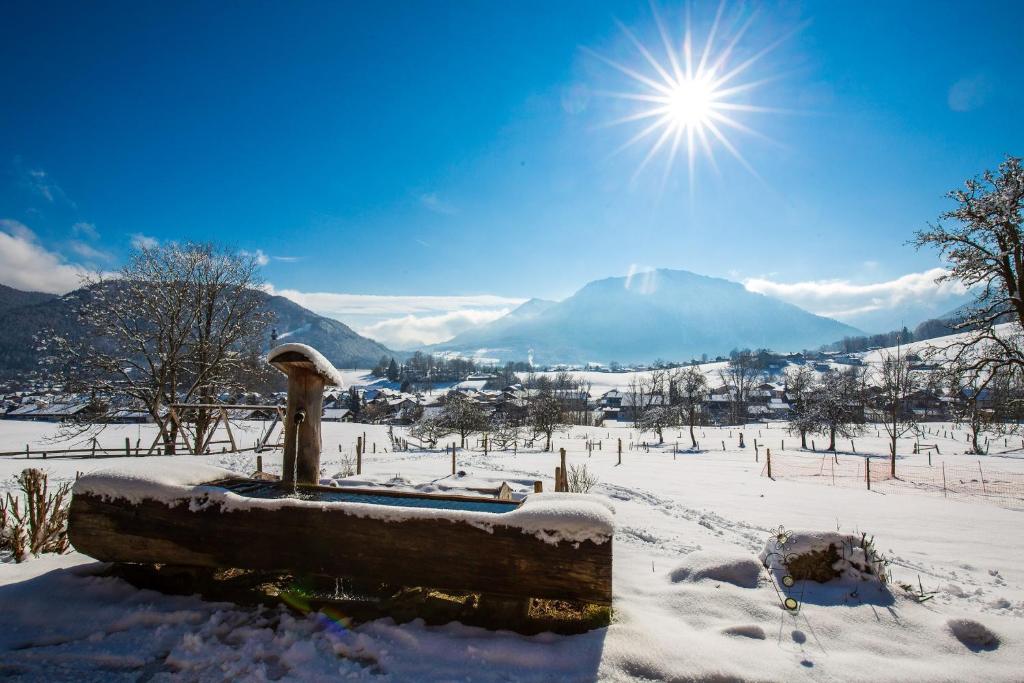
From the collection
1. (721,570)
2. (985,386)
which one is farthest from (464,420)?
(721,570)

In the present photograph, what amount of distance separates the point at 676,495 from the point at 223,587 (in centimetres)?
1143

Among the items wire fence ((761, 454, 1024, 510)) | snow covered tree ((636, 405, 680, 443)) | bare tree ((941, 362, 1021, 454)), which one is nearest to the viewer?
bare tree ((941, 362, 1021, 454))

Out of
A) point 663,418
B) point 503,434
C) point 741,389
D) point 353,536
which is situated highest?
point 353,536

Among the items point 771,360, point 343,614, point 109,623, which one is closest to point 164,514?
point 109,623

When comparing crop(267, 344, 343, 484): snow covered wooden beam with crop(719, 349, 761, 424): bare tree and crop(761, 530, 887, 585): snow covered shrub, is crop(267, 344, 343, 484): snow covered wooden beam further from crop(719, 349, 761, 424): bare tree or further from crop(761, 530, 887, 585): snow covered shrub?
crop(719, 349, 761, 424): bare tree

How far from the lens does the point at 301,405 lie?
5.35 m

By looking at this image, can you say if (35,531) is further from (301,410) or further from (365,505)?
(365,505)

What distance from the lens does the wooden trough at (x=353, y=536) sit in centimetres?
338

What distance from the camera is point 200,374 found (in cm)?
1598

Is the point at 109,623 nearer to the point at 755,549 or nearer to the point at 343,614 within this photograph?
the point at 343,614

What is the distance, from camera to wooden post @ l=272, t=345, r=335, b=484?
5.20 m

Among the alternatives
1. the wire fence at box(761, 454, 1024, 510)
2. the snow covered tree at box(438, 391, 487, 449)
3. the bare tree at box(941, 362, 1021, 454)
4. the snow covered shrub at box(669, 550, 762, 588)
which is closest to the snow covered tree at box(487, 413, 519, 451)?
the snow covered tree at box(438, 391, 487, 449)

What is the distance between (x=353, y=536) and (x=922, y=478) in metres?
27.7

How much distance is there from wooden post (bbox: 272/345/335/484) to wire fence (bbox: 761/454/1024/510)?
768 inches
